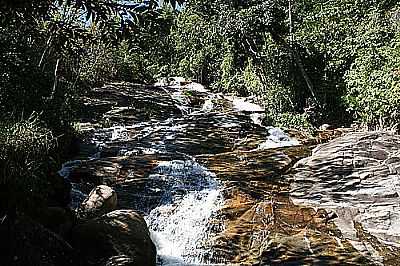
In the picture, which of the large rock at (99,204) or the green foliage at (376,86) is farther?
the green foliage at (376,86)

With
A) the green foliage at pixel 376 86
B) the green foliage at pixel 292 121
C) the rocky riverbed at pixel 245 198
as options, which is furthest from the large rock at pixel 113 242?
the green foliage at pixel 292 121

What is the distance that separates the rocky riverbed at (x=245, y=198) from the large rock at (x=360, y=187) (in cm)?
2

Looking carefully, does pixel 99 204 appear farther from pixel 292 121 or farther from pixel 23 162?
pixel 292 121

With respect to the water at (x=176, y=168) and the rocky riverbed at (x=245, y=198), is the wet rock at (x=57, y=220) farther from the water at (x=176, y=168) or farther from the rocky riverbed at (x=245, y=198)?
the water at (x=176, y=168)

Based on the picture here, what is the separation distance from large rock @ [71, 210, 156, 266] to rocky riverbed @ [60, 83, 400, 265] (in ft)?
0.07

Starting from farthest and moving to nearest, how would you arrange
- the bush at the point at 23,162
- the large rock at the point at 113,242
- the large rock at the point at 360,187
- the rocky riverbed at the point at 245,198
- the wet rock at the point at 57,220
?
the large rock at the point at 360,187 < the rocky riverbed at the point at 245,198 < the wet rock at the point at 57,220 < the large rock at the point at 113,242 < the bush at the point at 23,162

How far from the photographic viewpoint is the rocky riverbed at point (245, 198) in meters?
7.81

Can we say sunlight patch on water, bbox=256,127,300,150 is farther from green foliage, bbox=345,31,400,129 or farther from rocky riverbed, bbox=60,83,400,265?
green foliage, bbox=345,31,400,129

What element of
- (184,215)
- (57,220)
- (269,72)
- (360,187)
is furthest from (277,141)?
(57,220)

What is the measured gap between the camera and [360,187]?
382 inches

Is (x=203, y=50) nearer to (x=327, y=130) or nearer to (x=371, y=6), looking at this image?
(x=371, y=6)

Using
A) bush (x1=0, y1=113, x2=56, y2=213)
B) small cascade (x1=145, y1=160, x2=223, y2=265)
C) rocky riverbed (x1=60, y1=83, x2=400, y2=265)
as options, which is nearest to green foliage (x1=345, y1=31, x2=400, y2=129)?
rocky riverbed (x1=60, y1=83, x2=400, y2=265)

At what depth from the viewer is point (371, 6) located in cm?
1900

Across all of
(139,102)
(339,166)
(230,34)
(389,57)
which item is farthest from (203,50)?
(339,166)
